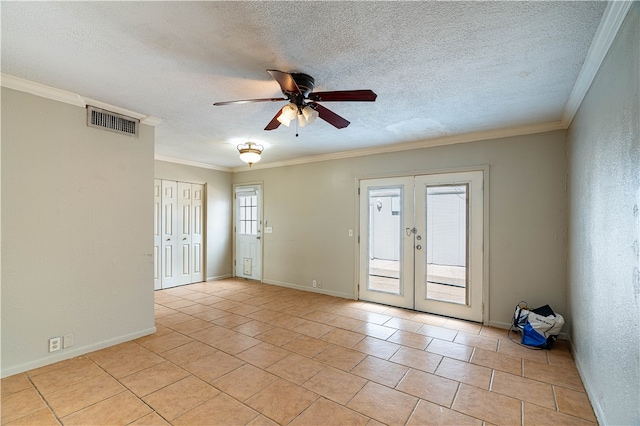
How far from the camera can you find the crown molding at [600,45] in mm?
1570

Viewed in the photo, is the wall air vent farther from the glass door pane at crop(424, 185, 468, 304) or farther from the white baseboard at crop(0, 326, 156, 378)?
the glass door pane at crop(424, 185, 468, 304)

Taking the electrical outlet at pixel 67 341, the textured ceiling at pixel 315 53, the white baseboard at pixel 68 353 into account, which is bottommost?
the white baseboard at pixel 68 353

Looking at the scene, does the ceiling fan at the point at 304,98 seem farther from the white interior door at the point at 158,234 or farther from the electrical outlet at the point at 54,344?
the white interior door at the point at 158,234

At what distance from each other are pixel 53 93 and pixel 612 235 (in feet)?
15.1

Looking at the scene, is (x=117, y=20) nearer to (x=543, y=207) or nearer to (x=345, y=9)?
(x=345, y=9)

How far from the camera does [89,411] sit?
2.12m

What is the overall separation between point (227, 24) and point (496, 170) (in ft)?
11.9

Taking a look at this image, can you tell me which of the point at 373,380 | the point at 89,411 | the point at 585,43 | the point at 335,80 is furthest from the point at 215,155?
the point at 585,43

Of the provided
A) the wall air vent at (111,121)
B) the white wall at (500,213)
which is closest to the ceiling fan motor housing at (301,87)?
the wall air vent at (111,121)

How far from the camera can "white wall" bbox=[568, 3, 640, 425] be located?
4.99 ft

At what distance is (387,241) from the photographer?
478cm

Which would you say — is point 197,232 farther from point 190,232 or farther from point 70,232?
point 70,232

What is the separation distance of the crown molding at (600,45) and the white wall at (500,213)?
1.02 metres

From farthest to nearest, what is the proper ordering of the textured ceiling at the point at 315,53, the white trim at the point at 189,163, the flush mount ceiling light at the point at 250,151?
the white trim at the point at 189,163 < the flush mount ceiling light at the point at 250,151 < the textured ceiling at the point at 315,53
